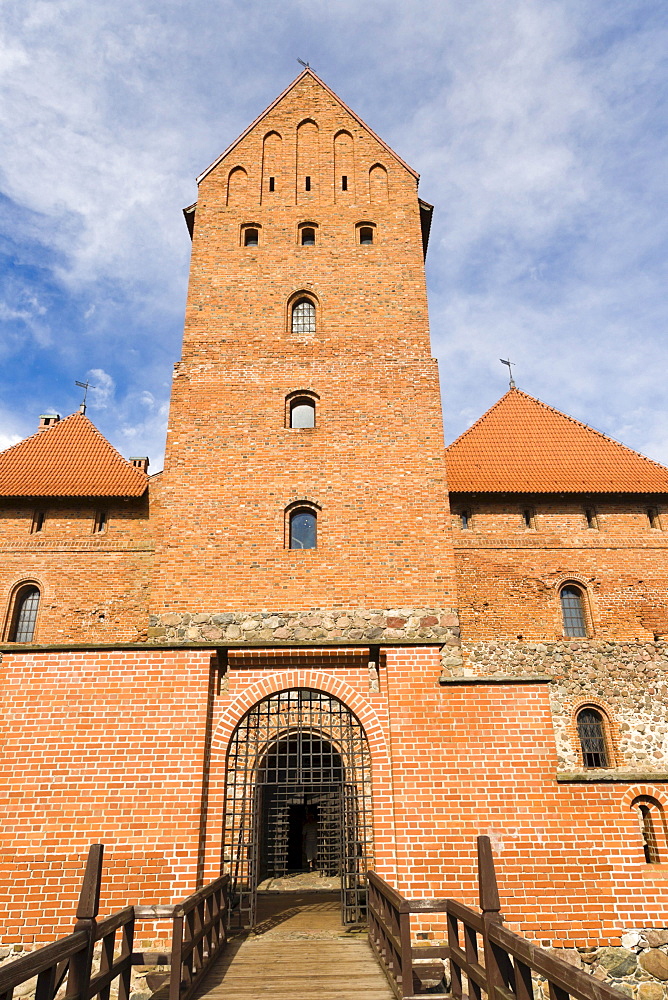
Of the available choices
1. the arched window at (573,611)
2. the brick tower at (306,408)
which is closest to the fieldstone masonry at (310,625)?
the brick tower at (306,408)

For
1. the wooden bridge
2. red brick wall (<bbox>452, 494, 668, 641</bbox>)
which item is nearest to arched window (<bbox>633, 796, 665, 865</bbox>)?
the wooden bridge

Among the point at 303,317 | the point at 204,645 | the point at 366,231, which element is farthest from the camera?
the point at 366,231

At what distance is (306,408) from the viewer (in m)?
11.1

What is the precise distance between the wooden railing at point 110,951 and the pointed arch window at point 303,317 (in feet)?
27.7

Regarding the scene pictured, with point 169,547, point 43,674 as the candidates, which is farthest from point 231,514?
point 43,674

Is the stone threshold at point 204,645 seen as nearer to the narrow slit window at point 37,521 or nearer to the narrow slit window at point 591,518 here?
the narrow slit window at point 37,521

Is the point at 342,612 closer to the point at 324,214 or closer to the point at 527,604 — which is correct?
the point at 527,604

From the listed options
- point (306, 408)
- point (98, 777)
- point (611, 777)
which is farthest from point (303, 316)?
point (611, 777)

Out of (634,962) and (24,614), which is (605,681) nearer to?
(634,962)

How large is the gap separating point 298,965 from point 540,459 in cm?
1196

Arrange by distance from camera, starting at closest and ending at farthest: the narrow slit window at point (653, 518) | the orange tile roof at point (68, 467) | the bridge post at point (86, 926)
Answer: the bridge post at point (86, 926) → the orange tile roof at point (68, 467) → the narrow slit window at point (653, 518)

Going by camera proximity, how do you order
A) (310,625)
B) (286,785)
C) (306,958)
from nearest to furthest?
(306,958)
(286,785)
(310,625)

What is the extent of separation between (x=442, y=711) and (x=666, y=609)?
28.6 feet

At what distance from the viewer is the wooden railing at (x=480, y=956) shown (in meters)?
3.54
